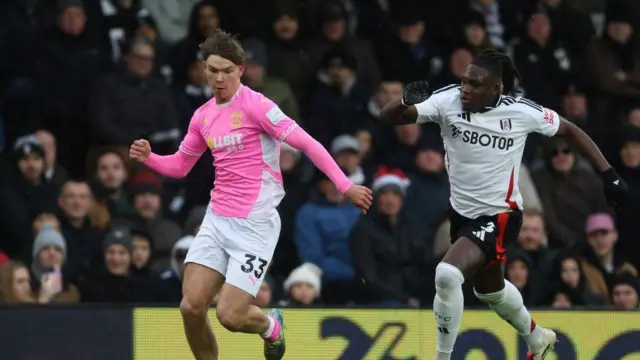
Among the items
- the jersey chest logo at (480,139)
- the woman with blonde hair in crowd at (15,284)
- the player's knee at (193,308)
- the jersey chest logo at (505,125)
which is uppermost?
the jersey chest logo at (505,125)

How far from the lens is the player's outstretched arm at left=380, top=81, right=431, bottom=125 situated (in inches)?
408

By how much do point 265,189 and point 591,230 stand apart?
16.1 feet

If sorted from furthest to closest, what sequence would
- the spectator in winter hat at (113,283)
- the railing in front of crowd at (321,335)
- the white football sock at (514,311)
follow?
the spectator in winter hat at (113,283) → the railing in front of crowd at (321,335) → the white football sock at (514,311)

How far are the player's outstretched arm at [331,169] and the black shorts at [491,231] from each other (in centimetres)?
106

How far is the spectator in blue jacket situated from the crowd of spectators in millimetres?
14

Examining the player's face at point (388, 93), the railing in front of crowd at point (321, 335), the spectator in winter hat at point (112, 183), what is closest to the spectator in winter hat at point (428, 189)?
the player's face at point (388, 93)

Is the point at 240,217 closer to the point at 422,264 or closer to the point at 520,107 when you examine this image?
the point at 520,107

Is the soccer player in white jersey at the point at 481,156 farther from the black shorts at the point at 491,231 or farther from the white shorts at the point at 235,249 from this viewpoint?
the white shorts at the point at 235,249

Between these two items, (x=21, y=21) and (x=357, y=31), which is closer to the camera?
(x=21, y=21)

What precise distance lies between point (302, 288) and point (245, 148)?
9.46ft

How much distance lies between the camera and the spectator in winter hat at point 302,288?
41.7 ft

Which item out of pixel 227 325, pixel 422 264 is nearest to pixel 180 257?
pixel 422 264

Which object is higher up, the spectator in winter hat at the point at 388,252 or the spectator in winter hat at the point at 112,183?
the spectator in winter hat at the point at 112,183

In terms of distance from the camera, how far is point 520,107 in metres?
10.5
